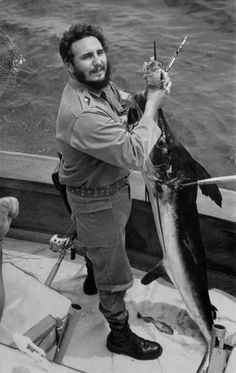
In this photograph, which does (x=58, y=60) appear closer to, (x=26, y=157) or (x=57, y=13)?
(x=57, y=13)

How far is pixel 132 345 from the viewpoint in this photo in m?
3.54

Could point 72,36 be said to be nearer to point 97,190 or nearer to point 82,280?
point 97,190

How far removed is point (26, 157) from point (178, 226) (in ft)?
5.53

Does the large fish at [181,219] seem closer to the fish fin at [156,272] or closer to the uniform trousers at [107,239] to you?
the fish fin at [156,272]

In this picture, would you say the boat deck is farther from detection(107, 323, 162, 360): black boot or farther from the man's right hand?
the man's right hand

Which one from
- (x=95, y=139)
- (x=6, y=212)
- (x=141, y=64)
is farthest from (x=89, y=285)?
(x=141, y=64)

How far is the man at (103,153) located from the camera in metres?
2.86

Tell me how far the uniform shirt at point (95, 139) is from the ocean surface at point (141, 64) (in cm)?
405

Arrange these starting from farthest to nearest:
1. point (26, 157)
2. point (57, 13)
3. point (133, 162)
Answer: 1. point (57, 13)
2. point (26, 157)
3. point (133, 162)

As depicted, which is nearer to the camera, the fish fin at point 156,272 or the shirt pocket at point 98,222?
the shirt pocket at point 98,222

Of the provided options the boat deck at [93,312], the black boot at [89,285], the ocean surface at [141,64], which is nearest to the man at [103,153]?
the boat deck at [93,312]

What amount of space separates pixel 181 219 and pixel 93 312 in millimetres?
1092

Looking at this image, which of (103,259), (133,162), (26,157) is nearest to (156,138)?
(133,162)

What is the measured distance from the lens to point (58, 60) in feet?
33.3
